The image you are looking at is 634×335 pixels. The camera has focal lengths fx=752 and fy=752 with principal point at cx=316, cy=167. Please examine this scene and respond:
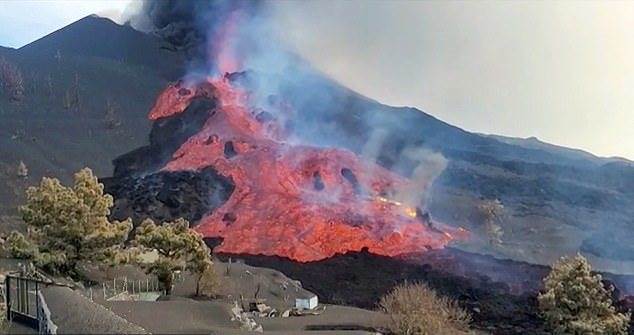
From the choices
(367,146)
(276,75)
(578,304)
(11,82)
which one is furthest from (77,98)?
(578,304)

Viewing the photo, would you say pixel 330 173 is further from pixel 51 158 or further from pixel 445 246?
pixel 51 158

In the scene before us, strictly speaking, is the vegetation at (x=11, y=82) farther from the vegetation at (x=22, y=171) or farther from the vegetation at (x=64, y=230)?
the vegetation at (x=64, y=230)

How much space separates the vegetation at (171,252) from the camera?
1831 inches

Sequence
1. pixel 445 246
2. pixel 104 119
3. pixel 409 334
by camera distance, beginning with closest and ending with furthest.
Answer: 1. pixel 409 334
2. pixel 445 246
3. pixel 104 119

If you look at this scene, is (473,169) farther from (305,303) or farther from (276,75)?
(305,303)

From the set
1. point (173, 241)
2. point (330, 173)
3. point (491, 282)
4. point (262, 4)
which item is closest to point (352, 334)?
point (173, 241)

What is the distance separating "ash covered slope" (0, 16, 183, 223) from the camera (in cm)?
8015

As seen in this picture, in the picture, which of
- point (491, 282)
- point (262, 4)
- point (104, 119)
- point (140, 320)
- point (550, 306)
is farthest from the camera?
point (262, 4)

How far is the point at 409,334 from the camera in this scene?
36.3 meters

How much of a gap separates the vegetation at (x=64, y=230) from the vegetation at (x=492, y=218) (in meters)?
45.7

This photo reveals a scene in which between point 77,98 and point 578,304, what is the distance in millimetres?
66079

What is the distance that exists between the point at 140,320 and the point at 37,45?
86.1 m

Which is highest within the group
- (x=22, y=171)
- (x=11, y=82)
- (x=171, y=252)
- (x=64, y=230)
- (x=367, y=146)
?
(x=11, y=82)

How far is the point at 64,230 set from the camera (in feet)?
139
